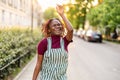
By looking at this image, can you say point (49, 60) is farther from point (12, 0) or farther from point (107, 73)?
point (12, 0)

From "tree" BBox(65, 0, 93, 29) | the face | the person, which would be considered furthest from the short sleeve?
"tree" BBox(65, 0, 93, 29)

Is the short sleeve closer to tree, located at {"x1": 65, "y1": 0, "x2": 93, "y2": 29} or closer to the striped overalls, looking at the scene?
the striped overalls

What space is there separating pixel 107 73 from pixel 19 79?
3792 mm

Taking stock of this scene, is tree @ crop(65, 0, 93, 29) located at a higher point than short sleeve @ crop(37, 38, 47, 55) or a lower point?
higher

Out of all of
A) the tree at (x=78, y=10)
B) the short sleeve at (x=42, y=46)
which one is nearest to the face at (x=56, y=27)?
the short sleeve at (x=42, y=46)

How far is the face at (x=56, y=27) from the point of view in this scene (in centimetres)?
418

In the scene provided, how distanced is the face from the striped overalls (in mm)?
96

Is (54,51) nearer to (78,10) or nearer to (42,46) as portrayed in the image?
(42,46)

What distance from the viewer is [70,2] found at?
250 ft

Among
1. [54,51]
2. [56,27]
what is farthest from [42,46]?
[56,27]

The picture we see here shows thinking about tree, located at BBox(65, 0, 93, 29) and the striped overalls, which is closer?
the striped overalls

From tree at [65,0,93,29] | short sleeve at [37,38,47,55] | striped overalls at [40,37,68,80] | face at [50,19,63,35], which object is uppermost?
tree at [65,0,93,29]

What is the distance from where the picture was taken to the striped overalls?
13.4ft

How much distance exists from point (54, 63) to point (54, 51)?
15cm
